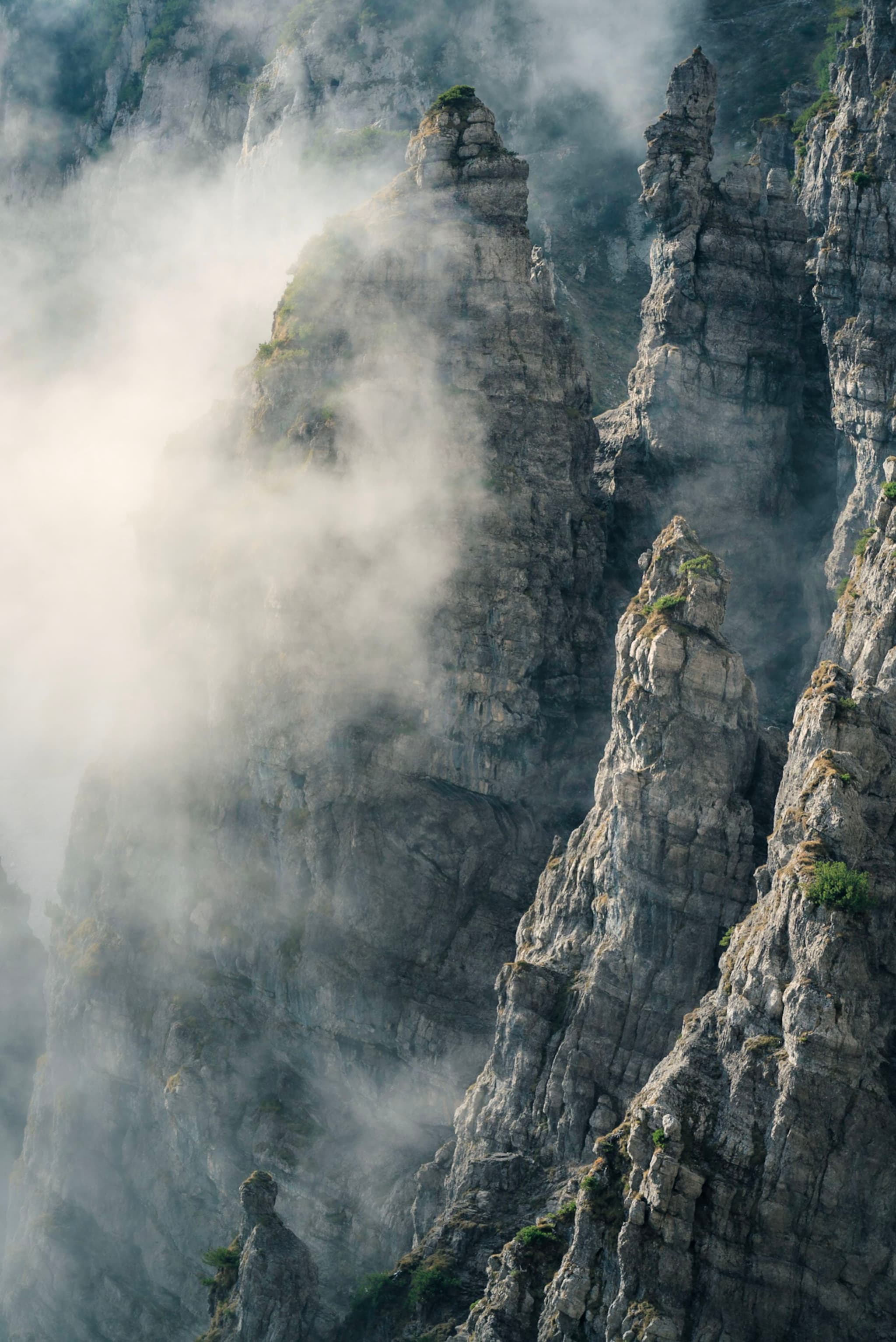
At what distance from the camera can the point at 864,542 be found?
124 m

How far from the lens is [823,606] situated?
457 feet

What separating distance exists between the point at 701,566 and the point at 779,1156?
34.8 metres

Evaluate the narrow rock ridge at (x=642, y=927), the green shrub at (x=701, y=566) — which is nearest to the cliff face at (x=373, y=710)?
the narrow rock ridge at (x=642, y=927)

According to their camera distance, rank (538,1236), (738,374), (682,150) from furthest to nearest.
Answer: (682,150)
(738,374)
(538,1236)

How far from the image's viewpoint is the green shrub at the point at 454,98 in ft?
486

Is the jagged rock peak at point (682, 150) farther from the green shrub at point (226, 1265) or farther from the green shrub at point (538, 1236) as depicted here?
the green shrub at point (226, 1265)

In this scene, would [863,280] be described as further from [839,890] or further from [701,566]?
[839,890]

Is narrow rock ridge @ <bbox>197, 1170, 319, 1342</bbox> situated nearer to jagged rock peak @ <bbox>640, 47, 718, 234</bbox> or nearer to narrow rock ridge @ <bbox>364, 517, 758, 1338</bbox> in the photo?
narrow rock ridge @ <bbox>364, 517, 758, 1338</bbox>

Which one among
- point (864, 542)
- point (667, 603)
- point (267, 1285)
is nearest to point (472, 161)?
point (667, 603)

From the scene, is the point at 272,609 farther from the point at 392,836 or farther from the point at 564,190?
the point at 564,190

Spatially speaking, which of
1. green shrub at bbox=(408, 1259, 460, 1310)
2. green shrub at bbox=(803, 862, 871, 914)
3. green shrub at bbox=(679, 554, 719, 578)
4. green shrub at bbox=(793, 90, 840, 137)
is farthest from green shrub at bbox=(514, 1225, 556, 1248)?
green shrub at bbox=(793, 90, 840, 137)

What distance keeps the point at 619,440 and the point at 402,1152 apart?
48.3 meters

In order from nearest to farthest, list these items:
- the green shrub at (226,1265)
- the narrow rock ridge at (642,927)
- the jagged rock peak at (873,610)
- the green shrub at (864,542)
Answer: the jagged rock peak at (873,610), the narrow rock ridge at (642,927), the green shrub at (864,542), the green shrub at (226,1265)

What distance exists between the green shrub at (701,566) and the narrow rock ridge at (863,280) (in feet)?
42.4
